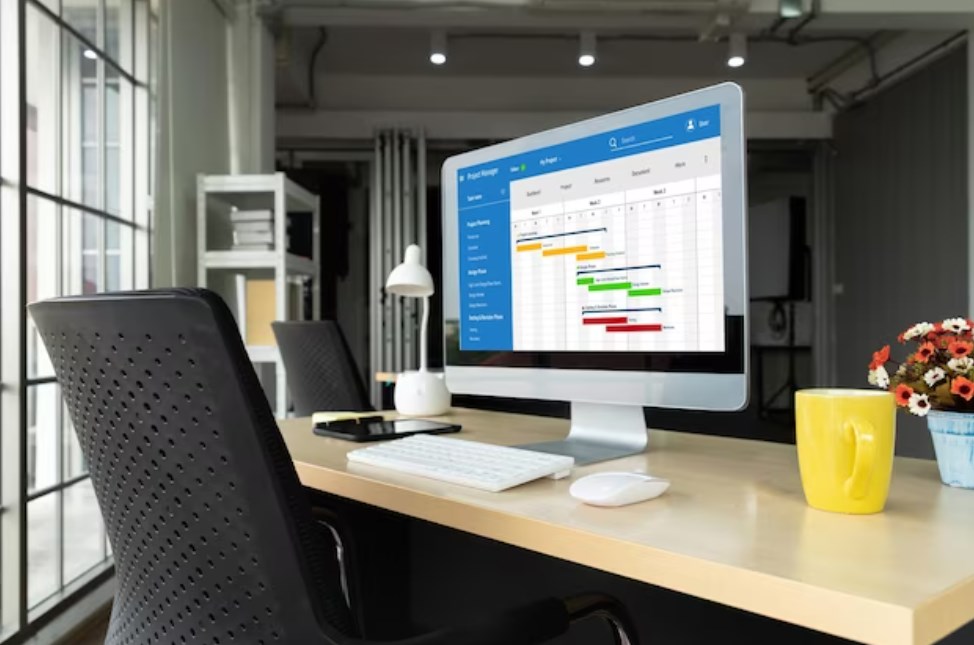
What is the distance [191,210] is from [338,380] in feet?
6.75

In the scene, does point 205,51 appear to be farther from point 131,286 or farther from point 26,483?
point 26,483

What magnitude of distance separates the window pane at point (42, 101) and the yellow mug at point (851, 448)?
2494mm

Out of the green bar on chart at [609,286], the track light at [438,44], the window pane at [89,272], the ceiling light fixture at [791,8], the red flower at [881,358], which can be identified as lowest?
the red flower at [881,358]

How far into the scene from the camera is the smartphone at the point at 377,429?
48.9 inches

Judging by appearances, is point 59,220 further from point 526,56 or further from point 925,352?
point 526,56

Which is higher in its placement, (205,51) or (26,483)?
(205,51)

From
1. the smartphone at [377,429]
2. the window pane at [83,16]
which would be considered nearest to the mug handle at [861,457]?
the smartphone at [377,429]

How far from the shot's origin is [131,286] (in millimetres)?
3258

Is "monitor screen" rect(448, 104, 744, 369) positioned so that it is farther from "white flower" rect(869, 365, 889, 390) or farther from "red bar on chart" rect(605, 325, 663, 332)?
"white flower" rect(869, 365, 889, 390)

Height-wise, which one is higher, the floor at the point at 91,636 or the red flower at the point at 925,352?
the red flower at the point at 925,352

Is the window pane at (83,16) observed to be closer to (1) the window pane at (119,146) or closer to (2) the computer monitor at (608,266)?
(1) the window pane at (119,146)

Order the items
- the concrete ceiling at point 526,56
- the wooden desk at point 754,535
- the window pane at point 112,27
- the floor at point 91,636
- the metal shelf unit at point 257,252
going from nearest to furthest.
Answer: the wooden desk at point 754,535 → the floor at point 91,636 → the window pane at point 112,27 → the metal shelf unit at point 257,252 → the concrete ceiling at point 526,56

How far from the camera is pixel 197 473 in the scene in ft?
2.05

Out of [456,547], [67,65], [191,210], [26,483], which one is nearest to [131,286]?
[191,210]
